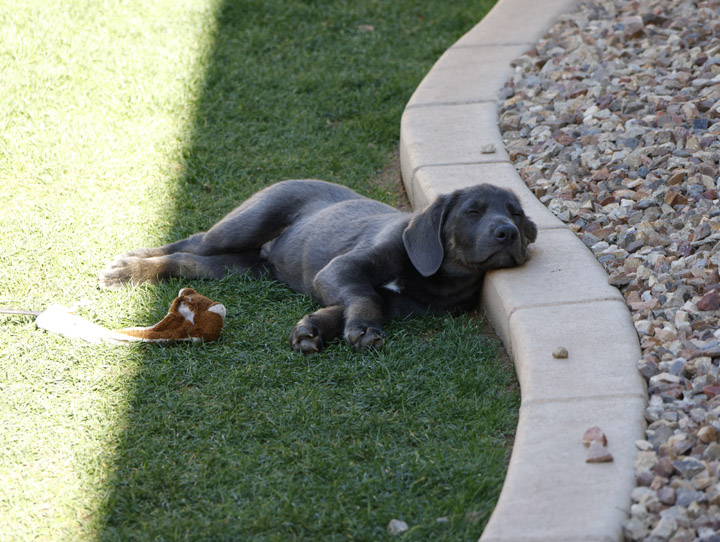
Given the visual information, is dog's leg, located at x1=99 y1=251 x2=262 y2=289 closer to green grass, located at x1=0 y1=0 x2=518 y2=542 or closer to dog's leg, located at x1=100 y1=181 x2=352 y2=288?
dog's leg, located at x1=100 y1=181 x2=352 y2=288

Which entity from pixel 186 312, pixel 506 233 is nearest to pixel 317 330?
pixel 186 312

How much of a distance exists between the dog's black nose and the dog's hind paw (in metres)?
1.02

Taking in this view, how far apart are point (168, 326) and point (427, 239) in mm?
1387

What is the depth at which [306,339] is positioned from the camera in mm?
4395

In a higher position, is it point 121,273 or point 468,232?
point 468,232

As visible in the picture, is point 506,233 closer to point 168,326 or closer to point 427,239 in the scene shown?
point 427,239

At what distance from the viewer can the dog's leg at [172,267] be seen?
5.05m

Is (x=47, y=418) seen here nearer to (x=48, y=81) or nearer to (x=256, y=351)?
(x=256, y=351)

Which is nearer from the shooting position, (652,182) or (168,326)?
(168,326)

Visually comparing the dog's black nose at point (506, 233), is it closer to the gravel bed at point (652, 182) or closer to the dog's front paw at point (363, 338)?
the gravel bed at point (652, 182)

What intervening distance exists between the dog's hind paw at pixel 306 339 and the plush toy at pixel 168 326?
1.30 ft

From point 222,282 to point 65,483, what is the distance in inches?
76.1

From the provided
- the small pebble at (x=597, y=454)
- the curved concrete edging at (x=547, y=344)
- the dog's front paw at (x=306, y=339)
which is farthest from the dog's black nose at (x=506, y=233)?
the small pebble at (x=597, y=454)

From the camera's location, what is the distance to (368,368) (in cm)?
426
